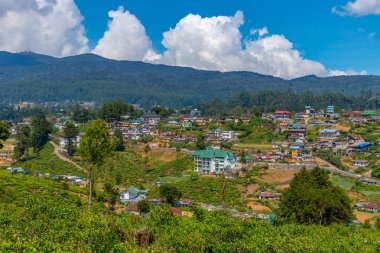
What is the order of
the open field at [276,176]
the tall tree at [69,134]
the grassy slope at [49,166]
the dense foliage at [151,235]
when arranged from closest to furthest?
the dense foliage at [151,235] → the open field at [276,176] → the grassy slope at [49,166] → the tall tree at [69,134]

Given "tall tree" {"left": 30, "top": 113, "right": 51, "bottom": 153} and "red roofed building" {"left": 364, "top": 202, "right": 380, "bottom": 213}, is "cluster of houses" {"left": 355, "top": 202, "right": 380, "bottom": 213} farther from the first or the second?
"tall tree" {"left": 30, "top": 113, "right": 51, "bottom": 153}

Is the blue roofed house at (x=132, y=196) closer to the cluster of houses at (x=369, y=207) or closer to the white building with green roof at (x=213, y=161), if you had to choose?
the white building with green roof at (x=213, y=161)

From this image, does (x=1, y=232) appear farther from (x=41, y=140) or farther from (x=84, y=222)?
(x=41, y=140)

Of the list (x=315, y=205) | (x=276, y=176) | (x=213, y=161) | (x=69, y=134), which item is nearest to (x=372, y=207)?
(x=276, y=176)

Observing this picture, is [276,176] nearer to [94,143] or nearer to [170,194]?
[170,194]

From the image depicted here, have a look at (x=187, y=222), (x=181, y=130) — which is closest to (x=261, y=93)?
(x=181, y=130)

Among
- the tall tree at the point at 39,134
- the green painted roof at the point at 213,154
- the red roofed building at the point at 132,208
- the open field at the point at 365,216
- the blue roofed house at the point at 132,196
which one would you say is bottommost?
the open field at the point at 365,216

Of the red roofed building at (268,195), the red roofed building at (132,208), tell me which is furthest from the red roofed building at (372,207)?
the red roofed building at (132,208)
